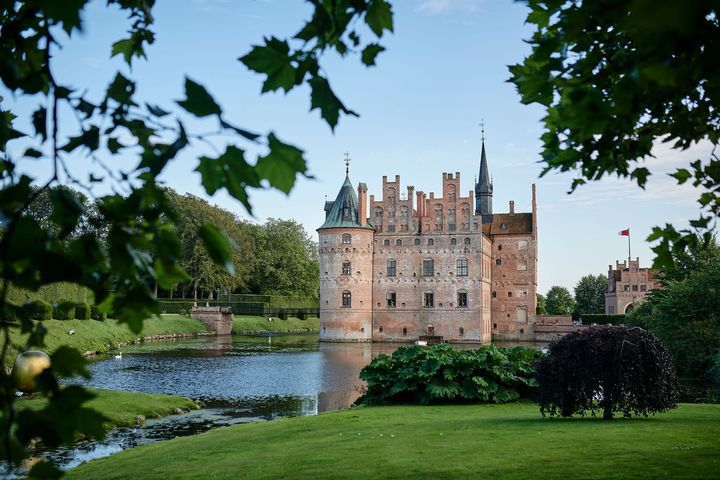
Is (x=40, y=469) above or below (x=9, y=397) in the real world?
below

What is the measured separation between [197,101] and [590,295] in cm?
8931

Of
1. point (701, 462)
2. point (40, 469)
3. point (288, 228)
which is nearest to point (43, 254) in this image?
point (40, 469)

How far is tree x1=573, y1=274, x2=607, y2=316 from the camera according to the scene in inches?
3324

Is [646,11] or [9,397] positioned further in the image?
[9,397]

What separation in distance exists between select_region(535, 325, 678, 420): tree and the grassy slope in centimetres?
30

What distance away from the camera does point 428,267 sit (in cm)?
4859

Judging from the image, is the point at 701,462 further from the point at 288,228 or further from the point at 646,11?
the point at 288,228

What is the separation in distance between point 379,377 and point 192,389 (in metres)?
7.31

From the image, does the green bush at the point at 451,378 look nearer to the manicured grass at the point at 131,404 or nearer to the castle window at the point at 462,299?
the manicured grass at the point at 131,404

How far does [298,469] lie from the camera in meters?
6.56

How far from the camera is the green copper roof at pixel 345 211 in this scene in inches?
1893

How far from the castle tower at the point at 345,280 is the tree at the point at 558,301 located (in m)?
47.5

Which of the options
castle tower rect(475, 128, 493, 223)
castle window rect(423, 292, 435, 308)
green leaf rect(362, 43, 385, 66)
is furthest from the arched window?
green leaf rect(362, 43, 385, 66)

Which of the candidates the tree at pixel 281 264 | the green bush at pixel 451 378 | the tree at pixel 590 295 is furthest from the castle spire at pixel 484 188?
the green bush at pixel 451 378
